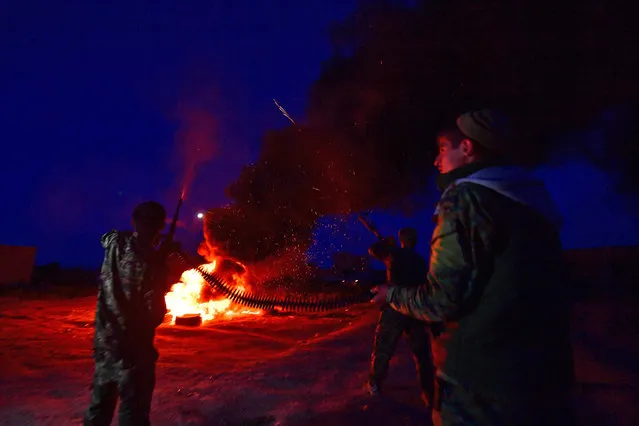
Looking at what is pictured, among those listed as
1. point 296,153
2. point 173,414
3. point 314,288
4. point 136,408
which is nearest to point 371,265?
point 314,288

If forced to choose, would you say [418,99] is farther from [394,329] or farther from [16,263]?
[16,263]

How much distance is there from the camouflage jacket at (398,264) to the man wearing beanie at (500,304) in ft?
10.8

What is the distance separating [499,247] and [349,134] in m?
11.9

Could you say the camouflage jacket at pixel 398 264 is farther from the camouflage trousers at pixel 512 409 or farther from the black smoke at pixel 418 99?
the black smoke at pixel 418 99

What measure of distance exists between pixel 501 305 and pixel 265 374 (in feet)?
16.7

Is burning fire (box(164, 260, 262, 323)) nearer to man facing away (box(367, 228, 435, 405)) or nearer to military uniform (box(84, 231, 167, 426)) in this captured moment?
man facing away (box(367, 228, 435, 405))

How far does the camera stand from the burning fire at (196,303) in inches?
492

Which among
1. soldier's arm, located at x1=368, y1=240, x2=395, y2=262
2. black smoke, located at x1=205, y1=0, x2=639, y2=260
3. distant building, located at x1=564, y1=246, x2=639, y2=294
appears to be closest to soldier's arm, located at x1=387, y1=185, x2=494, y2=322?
soldier's arm, located at x1=368, y1=240, x2=395, y2=262

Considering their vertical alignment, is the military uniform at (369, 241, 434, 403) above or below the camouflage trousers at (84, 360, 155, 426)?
above

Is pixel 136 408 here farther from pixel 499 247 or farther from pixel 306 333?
pixel 306 333

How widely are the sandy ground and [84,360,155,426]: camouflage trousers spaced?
141cm

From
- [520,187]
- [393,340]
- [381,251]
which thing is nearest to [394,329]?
[393,340]

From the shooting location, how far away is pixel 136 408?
3.10 meters

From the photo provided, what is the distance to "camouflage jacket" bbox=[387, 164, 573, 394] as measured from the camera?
1.62 meters
